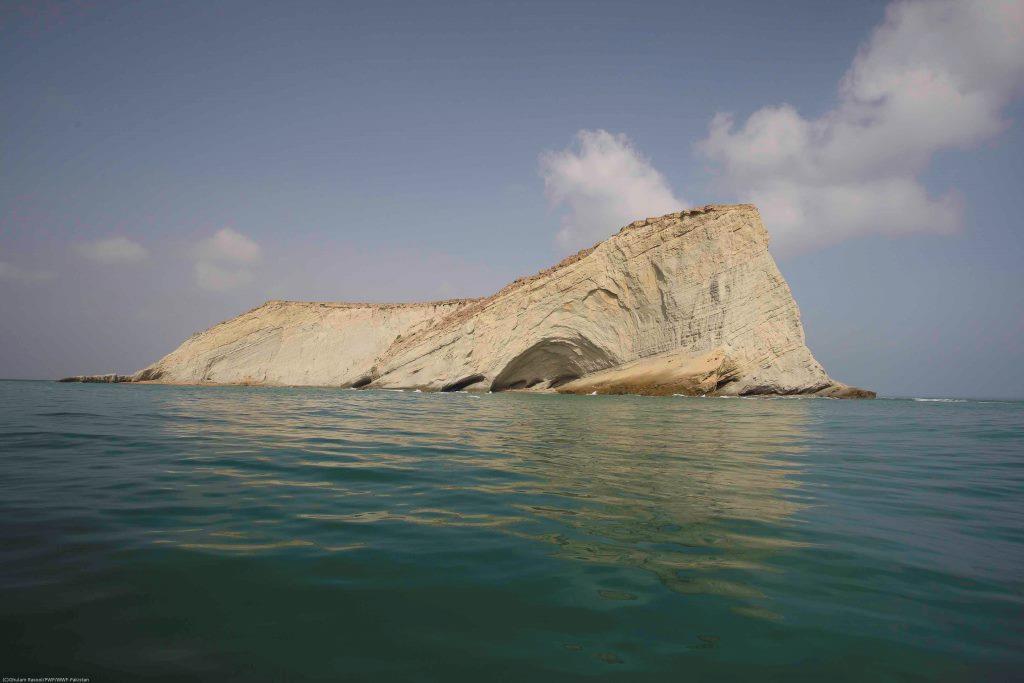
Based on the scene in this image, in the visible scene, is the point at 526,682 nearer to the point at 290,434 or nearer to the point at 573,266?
the point at 290,434

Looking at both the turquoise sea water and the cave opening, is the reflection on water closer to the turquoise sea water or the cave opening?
the turquoise sea water

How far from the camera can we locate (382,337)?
53.5 metres

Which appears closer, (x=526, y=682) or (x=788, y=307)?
(x=526, y=682)

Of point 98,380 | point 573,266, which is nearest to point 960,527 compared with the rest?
point 573,266

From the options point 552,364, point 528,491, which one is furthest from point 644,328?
point 528,491

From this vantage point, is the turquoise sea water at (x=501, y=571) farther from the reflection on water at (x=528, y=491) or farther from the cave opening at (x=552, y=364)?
the cave opening at (x=552, y=364)

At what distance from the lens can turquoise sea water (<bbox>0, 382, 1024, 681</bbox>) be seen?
198cm

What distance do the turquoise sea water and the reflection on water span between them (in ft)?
0.11

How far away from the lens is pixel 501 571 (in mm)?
2828

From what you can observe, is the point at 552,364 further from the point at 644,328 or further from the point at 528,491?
the point at 528,491

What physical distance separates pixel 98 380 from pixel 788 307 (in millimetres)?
69828

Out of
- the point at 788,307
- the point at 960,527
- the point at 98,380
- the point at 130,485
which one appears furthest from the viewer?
the point at 98,380

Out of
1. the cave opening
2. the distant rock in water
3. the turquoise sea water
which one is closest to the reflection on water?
the turquoise sea water

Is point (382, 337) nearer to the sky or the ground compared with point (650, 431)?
nearer to the sky
